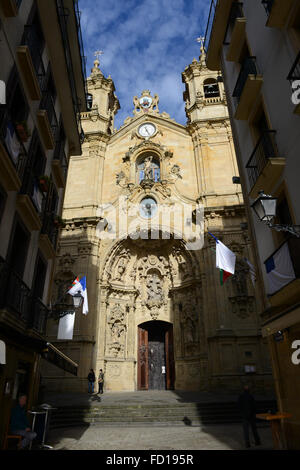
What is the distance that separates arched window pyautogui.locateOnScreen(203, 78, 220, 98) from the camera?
25000 mm

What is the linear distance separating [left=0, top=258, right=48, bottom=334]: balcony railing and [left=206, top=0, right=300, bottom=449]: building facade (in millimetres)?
5881

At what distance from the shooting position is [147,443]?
780 cm

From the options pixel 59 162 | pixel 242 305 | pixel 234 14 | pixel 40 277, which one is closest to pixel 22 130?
pixel 59 162

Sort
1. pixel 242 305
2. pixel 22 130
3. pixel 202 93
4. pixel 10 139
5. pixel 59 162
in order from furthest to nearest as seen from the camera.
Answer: pixel 202 93, pixel 242 305, pixel 59 162, pixel 22 130, pixel 10 139

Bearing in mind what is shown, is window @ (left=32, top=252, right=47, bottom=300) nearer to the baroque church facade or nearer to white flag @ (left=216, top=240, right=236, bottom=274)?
white flag @ (left=216, top=240, right=236, bottom=274)

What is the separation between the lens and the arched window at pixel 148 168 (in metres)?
22.5

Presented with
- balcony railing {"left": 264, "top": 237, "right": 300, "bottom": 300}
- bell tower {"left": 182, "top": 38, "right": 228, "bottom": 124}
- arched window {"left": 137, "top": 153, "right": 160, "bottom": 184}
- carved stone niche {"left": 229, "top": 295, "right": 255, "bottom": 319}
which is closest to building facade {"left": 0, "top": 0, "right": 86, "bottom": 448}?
balcony railing {"left": 264, "top": 237, "right": 300, "bottom": 300}

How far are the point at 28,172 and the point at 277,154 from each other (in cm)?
650

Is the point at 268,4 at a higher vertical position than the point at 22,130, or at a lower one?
higher

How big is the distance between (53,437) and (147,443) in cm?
287

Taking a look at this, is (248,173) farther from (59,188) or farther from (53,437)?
(53,437)

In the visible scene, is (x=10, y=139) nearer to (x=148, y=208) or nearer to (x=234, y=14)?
(x=234, y=14)

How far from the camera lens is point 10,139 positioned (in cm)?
732

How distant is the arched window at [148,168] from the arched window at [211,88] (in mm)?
6855
